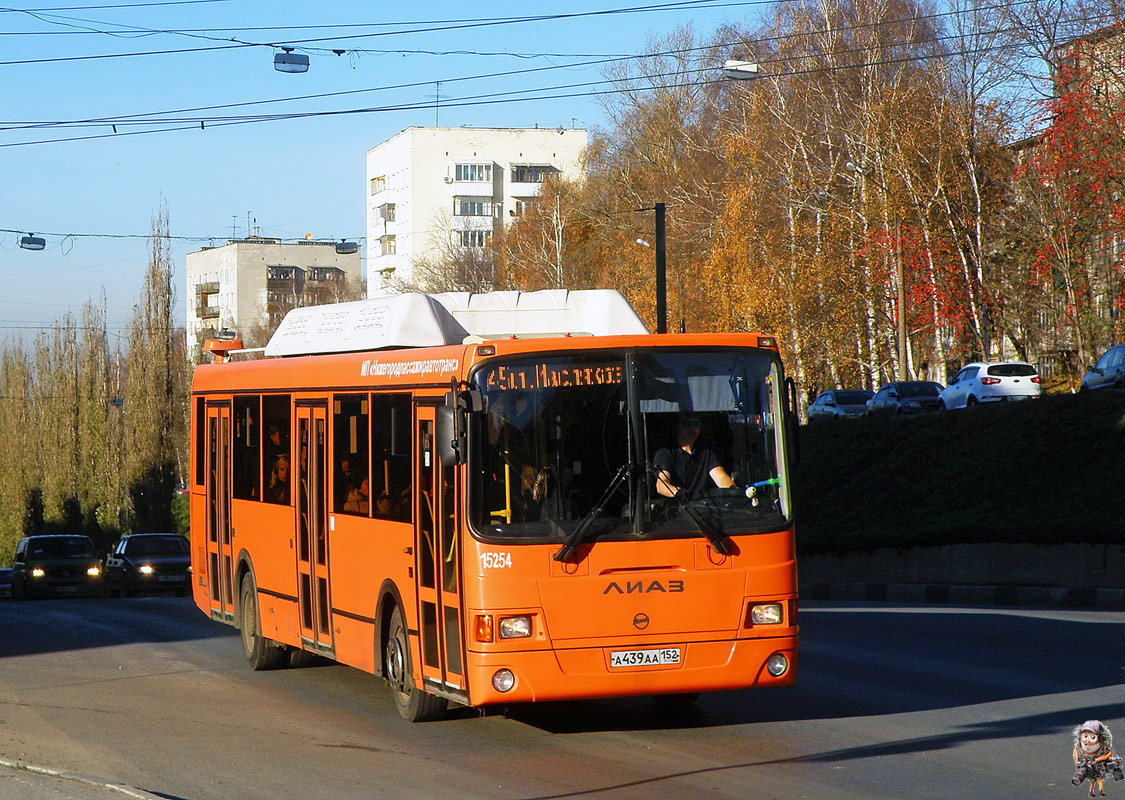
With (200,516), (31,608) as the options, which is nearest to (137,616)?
(31,608)

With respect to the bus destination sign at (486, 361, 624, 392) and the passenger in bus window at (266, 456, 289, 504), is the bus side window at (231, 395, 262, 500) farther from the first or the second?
the bus destination sign at (486, 361, 624, 392)

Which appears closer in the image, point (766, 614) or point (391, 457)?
point (766, 614)

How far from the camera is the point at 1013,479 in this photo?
27469mm

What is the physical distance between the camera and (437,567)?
9312mm

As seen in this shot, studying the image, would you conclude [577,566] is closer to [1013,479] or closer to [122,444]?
[1013,479]

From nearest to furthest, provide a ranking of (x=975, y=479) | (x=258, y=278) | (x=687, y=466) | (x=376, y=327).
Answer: (x=687, y=466)
(x=376, y=327)
(x=975, y=479)
(x=258, y=278)

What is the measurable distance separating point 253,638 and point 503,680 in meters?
5.16

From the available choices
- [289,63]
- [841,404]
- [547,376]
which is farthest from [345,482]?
[841,404]

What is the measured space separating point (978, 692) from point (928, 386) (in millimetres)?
34613

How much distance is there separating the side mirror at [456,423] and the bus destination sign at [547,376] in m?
0.17

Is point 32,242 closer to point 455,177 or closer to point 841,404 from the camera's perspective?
point 841,404

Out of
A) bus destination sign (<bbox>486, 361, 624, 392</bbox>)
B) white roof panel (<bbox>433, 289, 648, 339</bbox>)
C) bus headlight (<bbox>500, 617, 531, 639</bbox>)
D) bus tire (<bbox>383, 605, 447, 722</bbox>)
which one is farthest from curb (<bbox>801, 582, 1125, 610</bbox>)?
bus headlight (<bbox>500, 617, 531, 639</bbox>)

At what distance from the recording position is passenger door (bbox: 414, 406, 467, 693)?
906cm

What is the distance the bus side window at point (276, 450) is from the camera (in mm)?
12273
